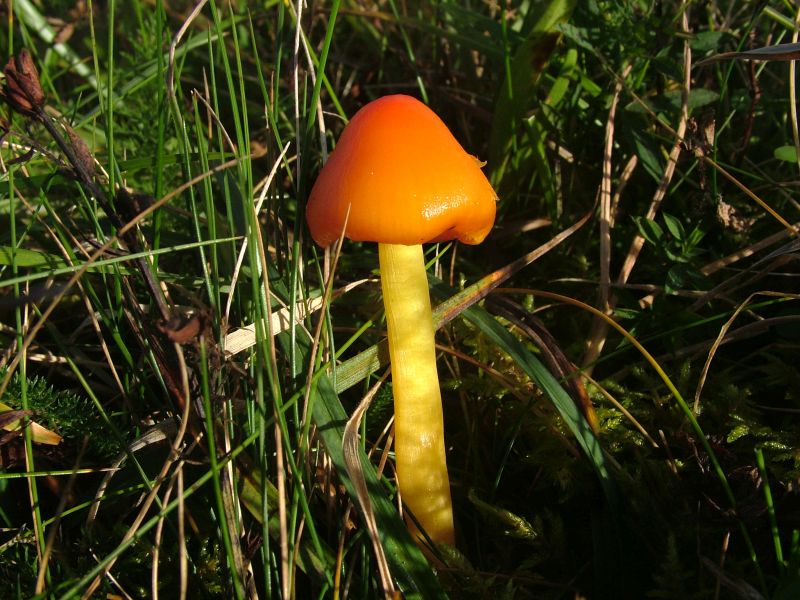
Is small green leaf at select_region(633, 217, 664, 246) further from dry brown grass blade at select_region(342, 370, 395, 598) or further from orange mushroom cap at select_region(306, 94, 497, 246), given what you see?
dry brown grass blade at select_region(342, 370, 395, 598)

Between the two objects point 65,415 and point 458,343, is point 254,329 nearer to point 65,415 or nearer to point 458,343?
point 65,415

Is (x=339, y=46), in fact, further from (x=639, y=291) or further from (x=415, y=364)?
(x=415, y=364)

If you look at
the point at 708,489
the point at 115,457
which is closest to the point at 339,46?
the point at 115,457

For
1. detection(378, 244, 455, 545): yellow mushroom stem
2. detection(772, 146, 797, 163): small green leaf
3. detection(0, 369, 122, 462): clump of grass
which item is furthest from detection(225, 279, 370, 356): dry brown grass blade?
detection(772, 146, 797, 163): small green leaf

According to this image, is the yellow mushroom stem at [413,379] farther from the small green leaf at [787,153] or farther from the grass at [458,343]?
the small green leaf at [787,153]

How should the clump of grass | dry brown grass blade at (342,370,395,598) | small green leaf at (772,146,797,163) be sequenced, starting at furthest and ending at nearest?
small green leaf at (772,146,797,163)
the clump of grass
dry brown grass blade at (342,370,395,598)

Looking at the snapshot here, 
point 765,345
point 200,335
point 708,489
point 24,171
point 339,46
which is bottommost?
point 708,489

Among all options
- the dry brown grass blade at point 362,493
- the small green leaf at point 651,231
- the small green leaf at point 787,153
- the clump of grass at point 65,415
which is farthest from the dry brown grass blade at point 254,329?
the small green leaf at point 787,153
